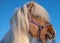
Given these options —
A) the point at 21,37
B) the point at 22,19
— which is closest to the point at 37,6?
the point at 22,19

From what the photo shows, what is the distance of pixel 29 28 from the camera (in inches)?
90.6

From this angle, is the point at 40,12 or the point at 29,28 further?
the point at 40,12

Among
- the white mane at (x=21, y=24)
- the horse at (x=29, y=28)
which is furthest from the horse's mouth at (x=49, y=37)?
the white mane at (x=21, y=24)

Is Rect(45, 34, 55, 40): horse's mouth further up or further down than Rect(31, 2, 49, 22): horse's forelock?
further down

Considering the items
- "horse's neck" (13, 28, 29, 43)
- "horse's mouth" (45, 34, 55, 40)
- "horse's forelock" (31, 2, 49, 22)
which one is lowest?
"horse's neck" (13, 28, 29, 43)

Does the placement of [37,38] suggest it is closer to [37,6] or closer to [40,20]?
[40,20]

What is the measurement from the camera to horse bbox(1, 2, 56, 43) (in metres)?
2.23

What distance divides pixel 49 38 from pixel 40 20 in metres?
0.24

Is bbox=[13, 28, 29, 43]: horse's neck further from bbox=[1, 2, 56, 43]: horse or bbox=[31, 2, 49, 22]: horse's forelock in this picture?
bbox=[31, 2, 49, 22]: horse's forelock

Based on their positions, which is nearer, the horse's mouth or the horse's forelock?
the horse's mouth

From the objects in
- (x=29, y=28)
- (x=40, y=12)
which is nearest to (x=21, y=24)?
(x=29, y=28)

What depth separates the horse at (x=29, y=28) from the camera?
2234 millimetres

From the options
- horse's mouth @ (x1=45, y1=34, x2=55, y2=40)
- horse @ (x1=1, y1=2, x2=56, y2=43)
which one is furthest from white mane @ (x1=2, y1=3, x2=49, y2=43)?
horse's mouth @ (x1=45, y1=34, x2=55, y2=40)

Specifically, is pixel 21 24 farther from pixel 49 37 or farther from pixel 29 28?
pixel 49 37
